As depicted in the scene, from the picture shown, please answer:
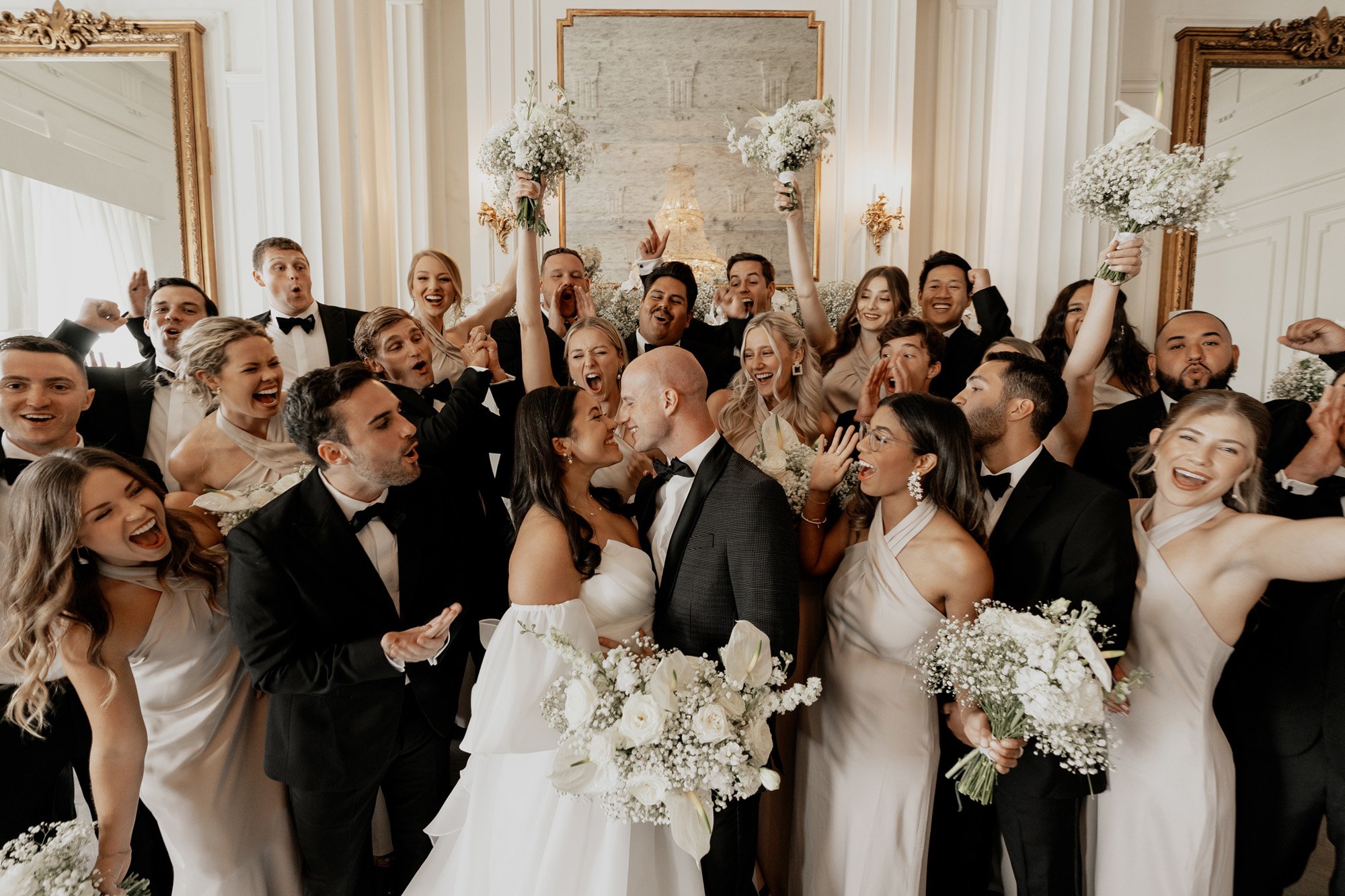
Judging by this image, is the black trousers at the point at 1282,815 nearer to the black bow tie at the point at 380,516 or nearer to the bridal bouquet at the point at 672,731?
the bridal bouquet at the point at 672,731

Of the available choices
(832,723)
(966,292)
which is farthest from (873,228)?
(832,723)

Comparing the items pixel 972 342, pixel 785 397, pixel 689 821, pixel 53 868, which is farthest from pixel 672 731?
pixel 972 342

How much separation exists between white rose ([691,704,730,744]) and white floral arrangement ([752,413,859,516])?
1180 mm

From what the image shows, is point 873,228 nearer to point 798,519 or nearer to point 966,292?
point 966,292

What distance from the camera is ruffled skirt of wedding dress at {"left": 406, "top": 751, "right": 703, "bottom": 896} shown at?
2.32 m

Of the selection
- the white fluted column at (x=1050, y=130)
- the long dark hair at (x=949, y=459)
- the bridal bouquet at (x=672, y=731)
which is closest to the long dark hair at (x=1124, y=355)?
the white fluted column at (x=1050, y=130)

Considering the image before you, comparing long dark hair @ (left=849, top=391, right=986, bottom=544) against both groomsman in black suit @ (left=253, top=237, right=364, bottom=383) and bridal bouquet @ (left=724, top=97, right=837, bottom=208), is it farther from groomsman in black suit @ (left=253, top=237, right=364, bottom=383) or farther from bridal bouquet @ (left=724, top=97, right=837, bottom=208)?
groomsman in black suit @ (left=253, top=237, right=364, bottom=383)

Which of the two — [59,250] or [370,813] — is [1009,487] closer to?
[370,813]

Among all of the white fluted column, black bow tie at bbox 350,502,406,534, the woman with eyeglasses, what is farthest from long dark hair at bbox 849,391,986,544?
the white fluted column

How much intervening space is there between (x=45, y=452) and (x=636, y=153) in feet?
21.9

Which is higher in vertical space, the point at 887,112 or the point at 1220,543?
the point at 887,112

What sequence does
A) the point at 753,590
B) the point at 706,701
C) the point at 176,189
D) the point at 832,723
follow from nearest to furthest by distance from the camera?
the point at 706,701, the point at 753,590, the point at 832,723, the point at 176,189

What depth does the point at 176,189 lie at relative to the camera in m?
7.39

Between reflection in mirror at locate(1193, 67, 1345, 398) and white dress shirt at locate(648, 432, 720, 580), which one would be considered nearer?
white dress shirt at locate(648, 432, 720, 580)
